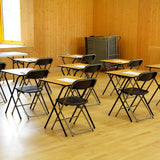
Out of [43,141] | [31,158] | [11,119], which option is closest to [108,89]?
[11,119]

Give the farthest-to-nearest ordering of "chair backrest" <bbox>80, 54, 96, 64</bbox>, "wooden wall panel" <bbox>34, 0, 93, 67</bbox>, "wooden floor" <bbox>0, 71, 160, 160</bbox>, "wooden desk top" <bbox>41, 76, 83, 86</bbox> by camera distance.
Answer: "wooden wall panel" <bbox>34, 0, 93, 67</bbox>
"chair backrest" <bbox>80, 54, 96, 64</bbox>
"wooden desk top" <bbox>41, 76, 83, 86</bbox>
"wooden floor" <bbox>0, 71, 160, 160</bbox>

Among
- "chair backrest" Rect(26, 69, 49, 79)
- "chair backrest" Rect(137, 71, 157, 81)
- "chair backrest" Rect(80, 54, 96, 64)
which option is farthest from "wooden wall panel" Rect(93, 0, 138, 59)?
"chair backrest" Rect(26, 69, 49, 79)

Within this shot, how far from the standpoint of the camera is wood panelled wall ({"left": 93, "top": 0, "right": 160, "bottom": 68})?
10.6 m

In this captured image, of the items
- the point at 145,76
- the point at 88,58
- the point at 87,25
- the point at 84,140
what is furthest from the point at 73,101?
the point at 87,25

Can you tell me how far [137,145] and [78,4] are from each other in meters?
8.21

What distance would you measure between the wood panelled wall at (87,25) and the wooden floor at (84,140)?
5.19 meters

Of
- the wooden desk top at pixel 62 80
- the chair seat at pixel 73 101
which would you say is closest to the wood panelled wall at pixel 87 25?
the wooden desk top at pixel 62 80

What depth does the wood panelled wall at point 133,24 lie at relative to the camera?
10.6m

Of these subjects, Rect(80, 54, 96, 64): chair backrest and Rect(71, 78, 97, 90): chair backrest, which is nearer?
Rect(71, 78, 97, 90): chair backrest

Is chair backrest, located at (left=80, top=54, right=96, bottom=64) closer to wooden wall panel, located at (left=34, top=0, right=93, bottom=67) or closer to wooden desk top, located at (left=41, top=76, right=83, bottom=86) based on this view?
wooden wall panel, located at (left=34, top=0, right=93, bottom=67)

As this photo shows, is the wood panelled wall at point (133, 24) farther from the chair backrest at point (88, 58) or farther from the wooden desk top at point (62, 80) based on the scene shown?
the wooden desk top at point (62, 80)

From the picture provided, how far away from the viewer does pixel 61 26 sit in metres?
11.4

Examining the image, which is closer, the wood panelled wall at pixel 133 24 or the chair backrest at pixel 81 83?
the chair backrest at pixel 81 83

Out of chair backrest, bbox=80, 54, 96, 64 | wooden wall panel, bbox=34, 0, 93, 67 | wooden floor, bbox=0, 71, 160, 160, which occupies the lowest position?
wooden floor, bbox=0, 71, 160, 160
